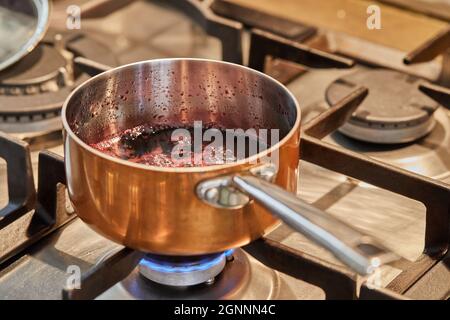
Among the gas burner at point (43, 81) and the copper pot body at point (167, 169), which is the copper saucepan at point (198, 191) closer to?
the copper pot body at point (167, 169)

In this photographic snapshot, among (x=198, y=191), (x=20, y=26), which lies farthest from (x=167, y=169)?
(x=20, y=26)

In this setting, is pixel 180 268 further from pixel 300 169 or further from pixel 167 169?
pixel 300 169

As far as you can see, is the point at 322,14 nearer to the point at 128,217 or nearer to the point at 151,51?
the point at 151,51

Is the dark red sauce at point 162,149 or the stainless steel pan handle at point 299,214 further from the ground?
the stainless steel pan handle at point 299,214

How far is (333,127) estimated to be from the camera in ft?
2.77

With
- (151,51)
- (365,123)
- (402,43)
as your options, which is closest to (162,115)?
(365,123)

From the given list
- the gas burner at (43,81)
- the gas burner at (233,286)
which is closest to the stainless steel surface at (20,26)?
the gas burner at (43,81)

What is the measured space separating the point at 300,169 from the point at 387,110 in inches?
4.8

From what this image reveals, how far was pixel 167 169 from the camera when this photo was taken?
550 millimetres

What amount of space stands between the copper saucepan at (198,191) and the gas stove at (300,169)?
2.3 inches

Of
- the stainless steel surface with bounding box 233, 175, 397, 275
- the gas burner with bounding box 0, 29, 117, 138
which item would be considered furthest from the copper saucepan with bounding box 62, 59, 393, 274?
the gas burner with bounding box 0, 29, 117, 138

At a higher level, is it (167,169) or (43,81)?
(167,169)

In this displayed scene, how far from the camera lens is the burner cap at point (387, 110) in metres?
0.88

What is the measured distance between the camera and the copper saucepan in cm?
54
